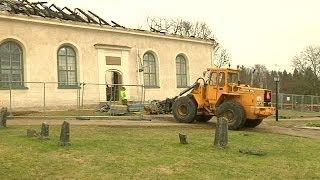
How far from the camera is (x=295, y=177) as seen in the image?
1032cm

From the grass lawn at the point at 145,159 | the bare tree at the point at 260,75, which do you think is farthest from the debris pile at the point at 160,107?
the bare tree at the point at 260,75

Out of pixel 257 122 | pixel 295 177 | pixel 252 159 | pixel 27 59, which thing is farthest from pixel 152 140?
pixel 27 59

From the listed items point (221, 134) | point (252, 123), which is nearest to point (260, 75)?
point (252, 123)

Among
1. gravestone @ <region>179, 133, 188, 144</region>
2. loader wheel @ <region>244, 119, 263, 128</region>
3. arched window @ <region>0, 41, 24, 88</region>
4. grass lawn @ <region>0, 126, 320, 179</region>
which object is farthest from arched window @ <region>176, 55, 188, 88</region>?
gravestone @ <region>179, 133, 188, 144</region>

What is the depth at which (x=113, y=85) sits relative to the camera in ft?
88.4

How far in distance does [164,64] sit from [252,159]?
75.6ft

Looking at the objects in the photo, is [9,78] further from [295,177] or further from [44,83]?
[295,177]

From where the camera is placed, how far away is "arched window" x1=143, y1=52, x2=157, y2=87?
1314 inches

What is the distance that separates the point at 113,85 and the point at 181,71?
10.0m

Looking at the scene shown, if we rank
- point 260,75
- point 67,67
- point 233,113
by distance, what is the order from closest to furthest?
1. point 233,113
2. point 67,67
3. point 260,75

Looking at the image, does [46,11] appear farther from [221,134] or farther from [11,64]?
[221,134]

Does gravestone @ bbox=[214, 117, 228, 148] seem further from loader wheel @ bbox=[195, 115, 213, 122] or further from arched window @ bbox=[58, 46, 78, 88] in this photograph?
arched window @ bbox=[58, 46, 78, 88]

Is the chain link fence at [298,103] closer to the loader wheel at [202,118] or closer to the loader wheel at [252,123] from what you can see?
the loader wheel at [202,118]

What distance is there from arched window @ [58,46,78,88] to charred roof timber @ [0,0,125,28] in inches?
84.5
